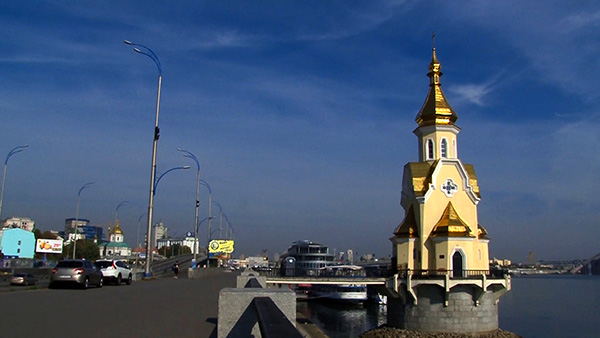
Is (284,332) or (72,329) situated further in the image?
(72,329)

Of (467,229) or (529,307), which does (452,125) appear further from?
(529,307)

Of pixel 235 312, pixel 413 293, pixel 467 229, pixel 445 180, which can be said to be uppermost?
pixel 445 180

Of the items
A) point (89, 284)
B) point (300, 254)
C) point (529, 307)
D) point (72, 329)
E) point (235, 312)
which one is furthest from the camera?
point (300, 254)

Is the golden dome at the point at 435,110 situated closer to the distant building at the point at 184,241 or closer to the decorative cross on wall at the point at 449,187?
the decorative cross on wall at the point at 449,187

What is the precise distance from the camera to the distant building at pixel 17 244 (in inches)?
2709

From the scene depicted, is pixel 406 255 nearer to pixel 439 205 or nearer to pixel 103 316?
pixel 439 205

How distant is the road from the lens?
907 cm

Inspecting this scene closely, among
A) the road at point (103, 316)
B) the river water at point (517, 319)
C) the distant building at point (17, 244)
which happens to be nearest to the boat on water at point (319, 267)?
the river water at point (517, 319)

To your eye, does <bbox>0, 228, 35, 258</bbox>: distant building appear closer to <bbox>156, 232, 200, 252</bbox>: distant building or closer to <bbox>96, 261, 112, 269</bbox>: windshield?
<bbox>96, 261, 112, 269</bbox>: windshield

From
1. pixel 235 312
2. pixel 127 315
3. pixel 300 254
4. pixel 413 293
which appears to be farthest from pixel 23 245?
pixel 235 312

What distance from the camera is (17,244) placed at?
230 ft

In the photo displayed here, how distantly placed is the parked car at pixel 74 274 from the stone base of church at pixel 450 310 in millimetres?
21930

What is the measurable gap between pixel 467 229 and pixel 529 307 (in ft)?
143

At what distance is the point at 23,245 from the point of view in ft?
232
